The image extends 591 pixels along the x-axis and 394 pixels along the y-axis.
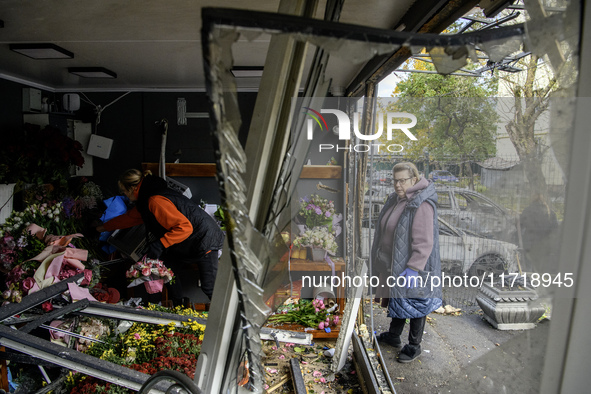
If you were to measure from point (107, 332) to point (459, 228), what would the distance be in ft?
9.06

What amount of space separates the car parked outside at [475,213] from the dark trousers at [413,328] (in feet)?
3.29

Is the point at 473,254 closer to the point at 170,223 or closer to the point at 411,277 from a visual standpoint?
the point at 411,277

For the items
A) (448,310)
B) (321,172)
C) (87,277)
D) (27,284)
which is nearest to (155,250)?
(87,277)

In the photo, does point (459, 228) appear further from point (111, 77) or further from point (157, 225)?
point (111, 77)

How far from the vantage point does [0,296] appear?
332 centimetres

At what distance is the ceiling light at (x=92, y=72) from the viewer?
13.2ft

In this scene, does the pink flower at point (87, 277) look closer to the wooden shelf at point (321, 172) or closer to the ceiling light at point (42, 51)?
the ceiling light at point (42, 51)

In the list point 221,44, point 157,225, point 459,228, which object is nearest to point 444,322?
point 459,228

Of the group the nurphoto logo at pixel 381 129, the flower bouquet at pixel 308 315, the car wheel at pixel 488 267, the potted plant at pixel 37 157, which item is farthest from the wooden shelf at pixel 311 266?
the potted plant at pixel 37 157

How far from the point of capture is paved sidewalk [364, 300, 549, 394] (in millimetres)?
1247

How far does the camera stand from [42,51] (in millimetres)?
3223

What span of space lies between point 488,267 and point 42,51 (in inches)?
147

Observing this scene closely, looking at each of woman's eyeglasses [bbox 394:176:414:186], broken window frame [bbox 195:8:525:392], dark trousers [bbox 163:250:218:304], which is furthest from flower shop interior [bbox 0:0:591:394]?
dark trousers [bbox 163:250:218:304]

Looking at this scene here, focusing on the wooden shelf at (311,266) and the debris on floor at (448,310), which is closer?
the debris on floor at (448,310)
